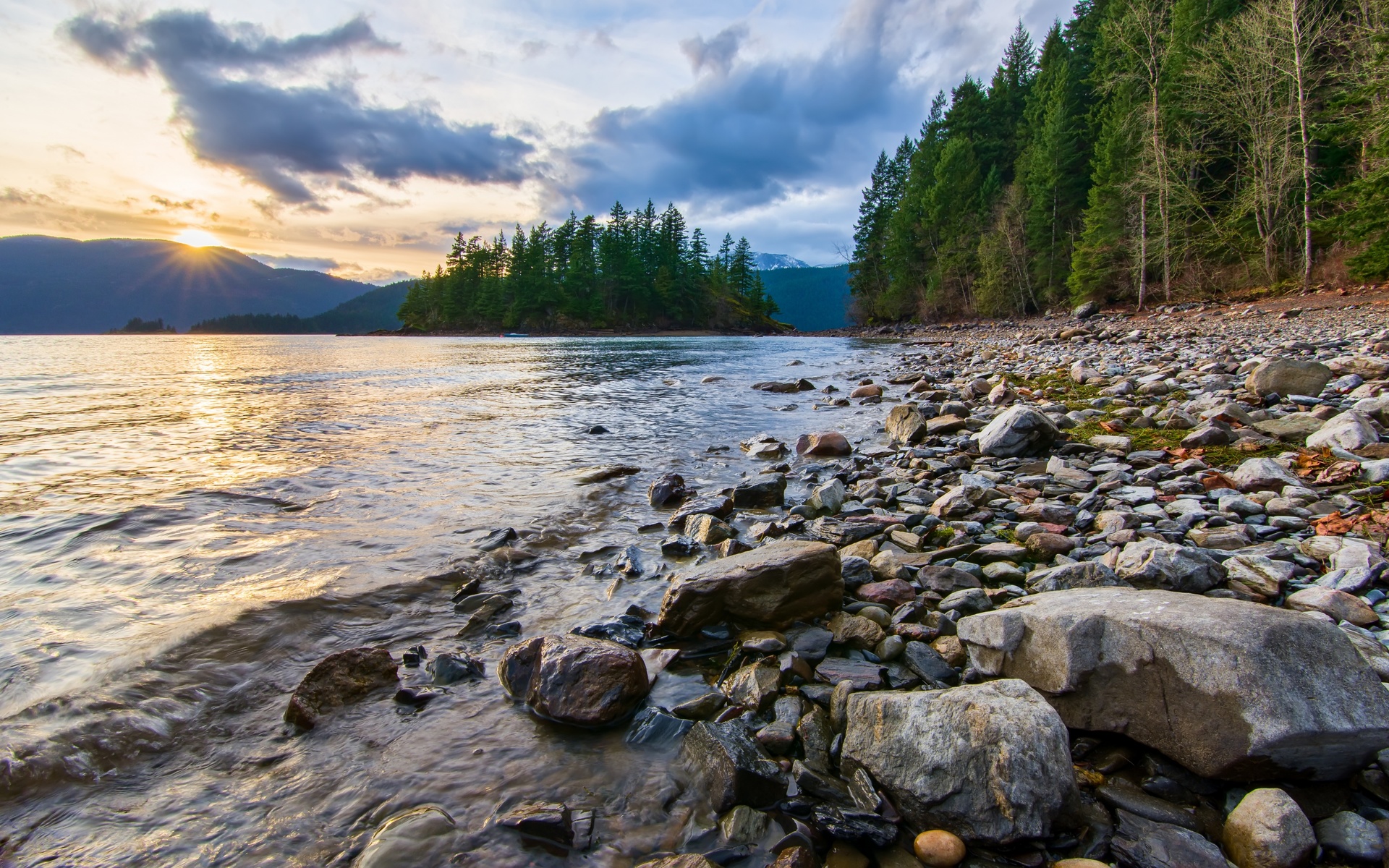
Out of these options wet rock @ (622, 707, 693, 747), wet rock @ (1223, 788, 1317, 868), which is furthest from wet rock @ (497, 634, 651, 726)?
wet rock @ (1223, 788, 1317, 868)

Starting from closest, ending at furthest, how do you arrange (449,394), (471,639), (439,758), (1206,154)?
(439,758) → (471,639) → (449,394) → (1206,154)

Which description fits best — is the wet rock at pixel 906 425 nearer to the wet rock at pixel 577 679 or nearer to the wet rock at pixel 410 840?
the wet rock at pixel 577 679

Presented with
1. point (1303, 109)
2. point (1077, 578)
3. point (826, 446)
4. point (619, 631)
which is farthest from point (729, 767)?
point (1303, 109)

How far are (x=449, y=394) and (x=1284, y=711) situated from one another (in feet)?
60.2

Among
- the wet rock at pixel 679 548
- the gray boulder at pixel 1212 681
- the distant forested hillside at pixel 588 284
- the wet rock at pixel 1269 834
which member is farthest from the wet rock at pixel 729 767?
the distant forested hillside at pixel 588 284

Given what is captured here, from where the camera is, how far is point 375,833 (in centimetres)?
230

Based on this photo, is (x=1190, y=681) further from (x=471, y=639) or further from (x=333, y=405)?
(x=333, y=405)

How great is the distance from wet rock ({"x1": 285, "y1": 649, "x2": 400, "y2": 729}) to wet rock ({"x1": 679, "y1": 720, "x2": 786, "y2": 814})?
6.01ft

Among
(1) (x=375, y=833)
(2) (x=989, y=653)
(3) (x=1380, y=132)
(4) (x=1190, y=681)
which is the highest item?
(3) (x=1380, y=132)

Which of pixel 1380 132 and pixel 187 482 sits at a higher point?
pixel 1380 132

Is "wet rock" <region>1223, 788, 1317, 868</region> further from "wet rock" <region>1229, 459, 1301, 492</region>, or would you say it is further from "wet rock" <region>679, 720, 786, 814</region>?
"wet rock" <region>1229, 459, 1301, 492</region>

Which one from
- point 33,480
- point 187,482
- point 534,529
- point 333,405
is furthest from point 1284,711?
point 333,405

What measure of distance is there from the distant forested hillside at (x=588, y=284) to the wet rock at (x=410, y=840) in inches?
3729

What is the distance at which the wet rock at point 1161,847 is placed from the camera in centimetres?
192
